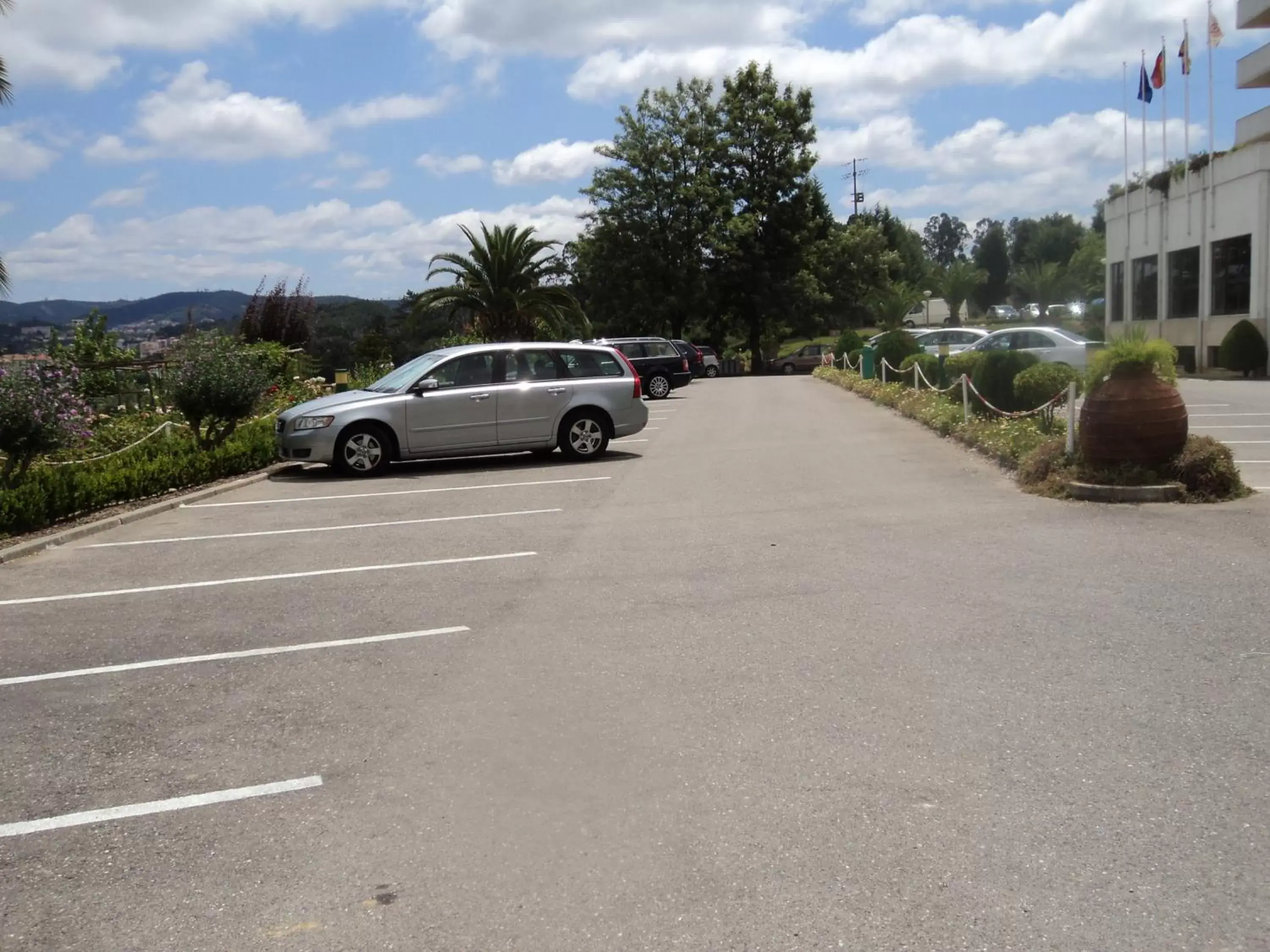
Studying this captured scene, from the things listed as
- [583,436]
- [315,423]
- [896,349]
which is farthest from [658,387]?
[315,423]

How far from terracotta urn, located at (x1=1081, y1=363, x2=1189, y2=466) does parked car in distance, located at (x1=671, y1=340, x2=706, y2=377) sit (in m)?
26.6

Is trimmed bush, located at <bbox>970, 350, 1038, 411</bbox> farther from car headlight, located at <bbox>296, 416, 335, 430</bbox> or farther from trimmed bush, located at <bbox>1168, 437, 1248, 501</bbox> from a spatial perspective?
car headlight, located at <bbox>296, 416, 335, 430</bbox>

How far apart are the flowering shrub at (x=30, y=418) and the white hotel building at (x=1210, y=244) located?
86.2 feet

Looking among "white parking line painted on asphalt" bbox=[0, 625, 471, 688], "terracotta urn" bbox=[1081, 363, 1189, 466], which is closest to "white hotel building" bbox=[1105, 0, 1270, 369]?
"terracotta urn" bbox=[1081, 363, 1189, 466]

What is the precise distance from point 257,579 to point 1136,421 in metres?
7.93

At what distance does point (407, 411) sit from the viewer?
600 inches

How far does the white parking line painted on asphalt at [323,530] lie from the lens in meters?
10.8

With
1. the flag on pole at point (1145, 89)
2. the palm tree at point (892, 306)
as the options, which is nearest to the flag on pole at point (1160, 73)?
the flag on pole at point (1145, 89)

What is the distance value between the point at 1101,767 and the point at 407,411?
11765mm

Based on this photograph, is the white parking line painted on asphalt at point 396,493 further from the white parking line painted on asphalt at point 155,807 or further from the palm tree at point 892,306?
the palm tree at point 892,306

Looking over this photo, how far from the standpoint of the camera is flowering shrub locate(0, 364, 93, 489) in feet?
39.1

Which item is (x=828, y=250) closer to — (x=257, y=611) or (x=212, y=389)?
(x=212, y=389)

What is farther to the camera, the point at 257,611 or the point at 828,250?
the point at 828,250

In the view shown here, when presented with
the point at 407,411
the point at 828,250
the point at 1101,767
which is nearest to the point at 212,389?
the point at 407,411
